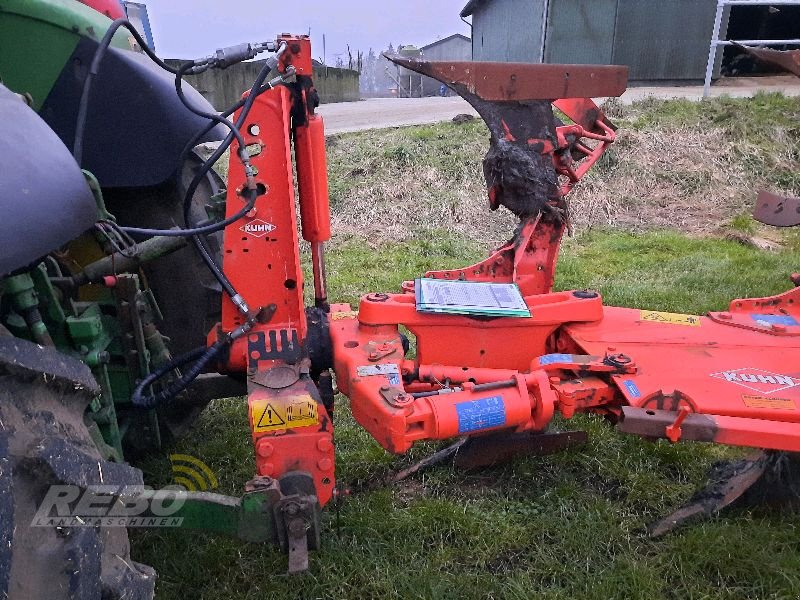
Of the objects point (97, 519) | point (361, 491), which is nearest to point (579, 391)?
point (361, 491)

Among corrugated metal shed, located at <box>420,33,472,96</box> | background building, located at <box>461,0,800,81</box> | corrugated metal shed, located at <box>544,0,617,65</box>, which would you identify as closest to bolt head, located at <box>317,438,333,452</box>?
background building, located at <box>461,0,800,81</box>

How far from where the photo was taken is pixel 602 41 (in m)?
15.4

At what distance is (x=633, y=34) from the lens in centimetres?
1508

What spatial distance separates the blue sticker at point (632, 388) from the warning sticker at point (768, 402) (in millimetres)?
308

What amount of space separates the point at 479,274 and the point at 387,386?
3.18 feet


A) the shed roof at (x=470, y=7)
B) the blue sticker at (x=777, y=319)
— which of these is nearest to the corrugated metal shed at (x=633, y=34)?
the shed roof at (x=470, y=7)

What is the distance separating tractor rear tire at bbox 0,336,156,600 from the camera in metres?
1.19

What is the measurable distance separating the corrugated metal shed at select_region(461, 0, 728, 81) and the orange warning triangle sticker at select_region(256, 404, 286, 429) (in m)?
14.9

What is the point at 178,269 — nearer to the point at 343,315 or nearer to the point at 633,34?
the point at 343,315

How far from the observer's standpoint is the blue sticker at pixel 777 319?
2533mm

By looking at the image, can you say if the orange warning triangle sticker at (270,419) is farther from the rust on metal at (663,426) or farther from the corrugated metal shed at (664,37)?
the corrugated metal shed at (664,37)

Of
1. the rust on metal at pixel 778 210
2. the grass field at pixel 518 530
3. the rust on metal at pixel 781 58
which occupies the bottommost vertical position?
the grass field at pixel 518 530

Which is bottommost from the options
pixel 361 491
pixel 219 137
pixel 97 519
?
pixel 361 491

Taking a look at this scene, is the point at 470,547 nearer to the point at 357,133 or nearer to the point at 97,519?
the point at 97,519
